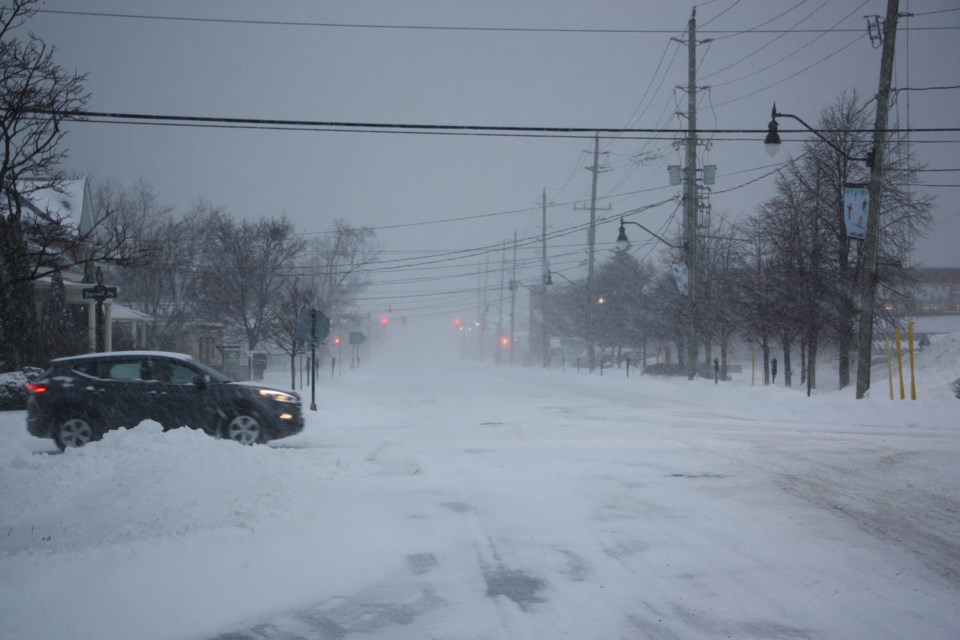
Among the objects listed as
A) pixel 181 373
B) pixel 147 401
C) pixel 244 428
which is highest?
pixel 181 373

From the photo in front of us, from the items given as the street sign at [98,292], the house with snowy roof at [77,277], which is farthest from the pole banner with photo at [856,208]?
the house with snowy roof at [77,277]

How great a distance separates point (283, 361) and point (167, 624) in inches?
1931

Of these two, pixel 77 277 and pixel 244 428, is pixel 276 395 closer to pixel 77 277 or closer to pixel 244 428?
pixel 244 428

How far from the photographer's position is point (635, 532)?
20.2ft

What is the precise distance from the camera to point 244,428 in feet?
36.7

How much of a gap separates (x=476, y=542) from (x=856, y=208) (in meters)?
16.1

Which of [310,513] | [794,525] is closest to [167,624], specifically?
[310,513]

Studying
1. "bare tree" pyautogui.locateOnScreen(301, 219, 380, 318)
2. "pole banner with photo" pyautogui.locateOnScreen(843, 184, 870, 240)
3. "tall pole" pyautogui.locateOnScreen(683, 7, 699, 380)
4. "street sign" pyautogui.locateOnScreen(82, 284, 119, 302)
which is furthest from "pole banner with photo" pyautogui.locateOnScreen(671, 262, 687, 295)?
"bare tree" pyautogui.locateOnScreen(301, 219, 380, 318)

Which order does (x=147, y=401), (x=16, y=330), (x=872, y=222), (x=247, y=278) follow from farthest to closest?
1. (x=247, y=278)
2. (x=16, y=330)
3. (x=872, y=222)
4. (x=147, y=401)

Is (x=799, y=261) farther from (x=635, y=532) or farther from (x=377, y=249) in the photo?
(x=377, y=249)

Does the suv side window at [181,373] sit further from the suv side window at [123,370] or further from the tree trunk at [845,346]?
the tree trunk at [845,346]

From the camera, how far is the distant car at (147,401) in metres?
10.6

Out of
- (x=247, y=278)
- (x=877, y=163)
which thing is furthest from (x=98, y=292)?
(x=877, y=163)

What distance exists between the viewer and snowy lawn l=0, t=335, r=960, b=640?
4246 millimetres
